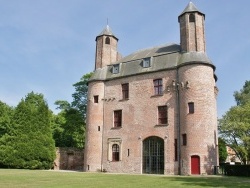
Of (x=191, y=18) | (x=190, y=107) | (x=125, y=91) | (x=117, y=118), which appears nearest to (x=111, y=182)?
(x=190, y=107)

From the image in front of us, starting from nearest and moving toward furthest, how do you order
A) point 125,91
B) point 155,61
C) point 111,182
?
1. point 111,182
2. point 155,61
3. point 125,91

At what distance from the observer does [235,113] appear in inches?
1148

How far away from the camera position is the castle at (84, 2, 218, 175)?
2648 cm

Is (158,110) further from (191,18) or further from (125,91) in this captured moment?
(191,18)

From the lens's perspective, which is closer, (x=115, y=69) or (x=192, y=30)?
(x=192, y=30)

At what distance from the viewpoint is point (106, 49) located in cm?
3534

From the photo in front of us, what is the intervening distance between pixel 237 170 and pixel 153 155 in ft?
25.3

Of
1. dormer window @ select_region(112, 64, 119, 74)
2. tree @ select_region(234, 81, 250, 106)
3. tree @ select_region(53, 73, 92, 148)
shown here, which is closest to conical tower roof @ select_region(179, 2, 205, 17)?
dormer window @ select_region(112, 64, 119, 74)

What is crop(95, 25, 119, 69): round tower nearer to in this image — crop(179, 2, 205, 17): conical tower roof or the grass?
crop(179, 2, 205, 17): conical tower roof

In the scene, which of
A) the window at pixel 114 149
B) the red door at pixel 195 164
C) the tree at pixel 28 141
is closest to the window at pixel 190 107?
the red door at pixel 195 164

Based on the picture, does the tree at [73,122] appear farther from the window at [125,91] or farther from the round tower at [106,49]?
the window at [125,91]

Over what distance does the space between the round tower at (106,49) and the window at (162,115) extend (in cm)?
936

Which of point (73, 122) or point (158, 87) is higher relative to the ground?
point (158, 87)

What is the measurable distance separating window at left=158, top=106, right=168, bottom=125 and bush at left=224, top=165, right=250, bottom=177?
6.75 meters
